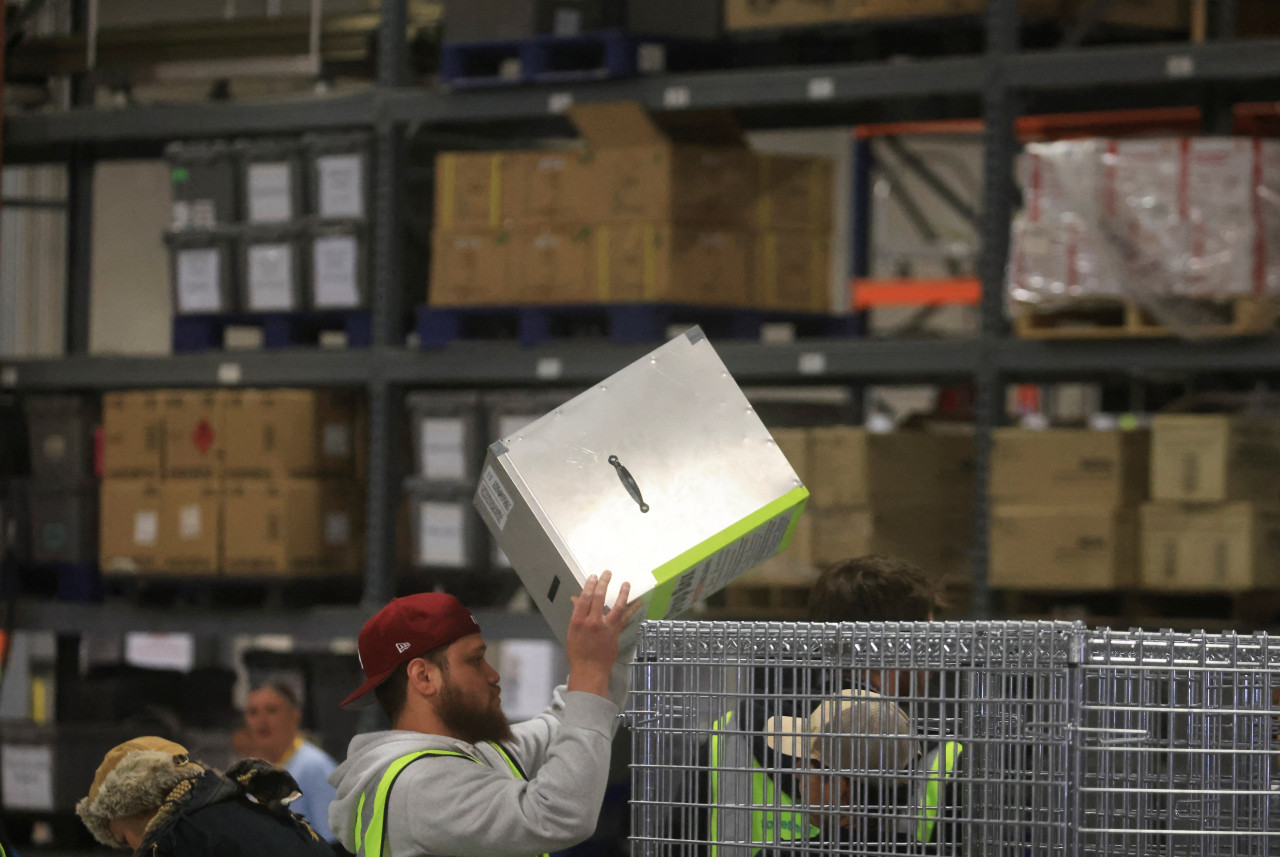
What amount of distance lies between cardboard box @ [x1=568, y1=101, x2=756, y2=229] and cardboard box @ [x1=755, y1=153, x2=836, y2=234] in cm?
5

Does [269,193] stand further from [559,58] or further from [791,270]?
[791,270]

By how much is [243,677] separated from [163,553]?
19.0ft

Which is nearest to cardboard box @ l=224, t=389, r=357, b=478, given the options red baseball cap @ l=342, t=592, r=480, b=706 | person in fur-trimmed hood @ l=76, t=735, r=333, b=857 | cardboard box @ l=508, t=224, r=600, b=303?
cardboard box @ l=508, t=224, r=600, b=303

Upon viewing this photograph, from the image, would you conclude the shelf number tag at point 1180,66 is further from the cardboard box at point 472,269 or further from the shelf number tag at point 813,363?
the cardboard box at point 472,269

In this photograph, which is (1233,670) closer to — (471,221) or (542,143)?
(471,221)

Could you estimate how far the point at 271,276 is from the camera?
7672 mm

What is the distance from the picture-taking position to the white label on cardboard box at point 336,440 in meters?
7.73

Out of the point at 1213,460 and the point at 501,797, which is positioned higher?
the point at 1213,460

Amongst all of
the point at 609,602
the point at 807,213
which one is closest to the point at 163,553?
the point at 807,213

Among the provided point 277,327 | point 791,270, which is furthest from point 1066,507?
point 277,327

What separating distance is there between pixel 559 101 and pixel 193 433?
7.74ft

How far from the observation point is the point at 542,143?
8.59 m

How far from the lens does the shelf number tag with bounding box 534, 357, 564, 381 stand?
7.10 m

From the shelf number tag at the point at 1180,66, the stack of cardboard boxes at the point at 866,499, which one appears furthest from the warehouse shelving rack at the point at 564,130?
the stack of cardboard boxes at the point at 866,499
